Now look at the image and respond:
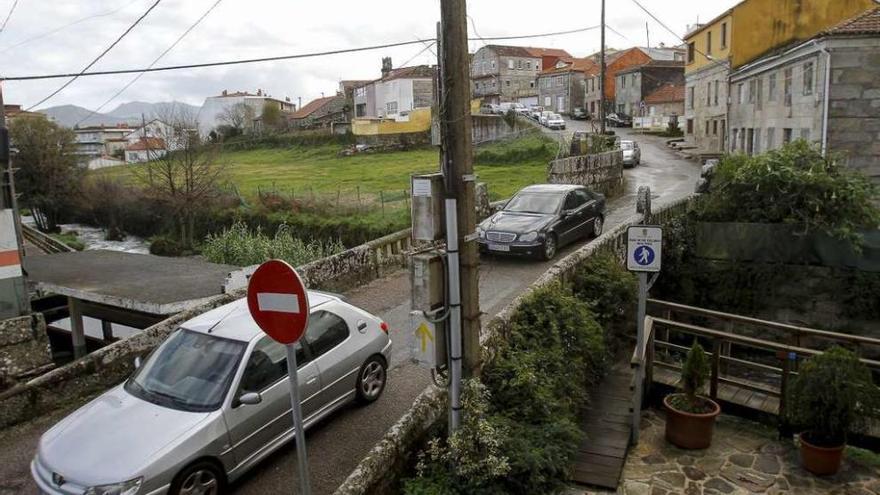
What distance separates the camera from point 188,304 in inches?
421

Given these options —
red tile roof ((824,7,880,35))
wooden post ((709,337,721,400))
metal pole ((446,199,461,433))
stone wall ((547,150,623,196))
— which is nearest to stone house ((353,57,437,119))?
stone wall ((547,150,623,196))

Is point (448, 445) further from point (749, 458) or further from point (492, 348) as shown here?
point (749, 458)

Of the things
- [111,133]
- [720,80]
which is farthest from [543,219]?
[111,133]

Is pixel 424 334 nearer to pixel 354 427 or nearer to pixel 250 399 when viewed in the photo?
pixel 250 399

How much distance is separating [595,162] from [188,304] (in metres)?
17.4

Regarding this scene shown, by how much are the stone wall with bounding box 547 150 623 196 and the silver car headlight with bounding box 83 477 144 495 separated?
60.5 ft

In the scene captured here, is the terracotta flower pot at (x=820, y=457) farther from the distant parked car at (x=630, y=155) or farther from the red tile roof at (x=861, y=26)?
the distant parked car at (x=630, y=155)

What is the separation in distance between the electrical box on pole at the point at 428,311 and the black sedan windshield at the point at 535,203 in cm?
979

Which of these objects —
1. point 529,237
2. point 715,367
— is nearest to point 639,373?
point 715,367

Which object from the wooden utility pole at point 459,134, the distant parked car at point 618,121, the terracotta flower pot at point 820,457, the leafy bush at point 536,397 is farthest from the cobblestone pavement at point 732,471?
the distant parked car at point 618,121

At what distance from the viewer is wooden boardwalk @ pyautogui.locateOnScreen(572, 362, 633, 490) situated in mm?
7387

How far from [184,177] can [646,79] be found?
44.4 meters

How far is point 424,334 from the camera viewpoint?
5.92 meters

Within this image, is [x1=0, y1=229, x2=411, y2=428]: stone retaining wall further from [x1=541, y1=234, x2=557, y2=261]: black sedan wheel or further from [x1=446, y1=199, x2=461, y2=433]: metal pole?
[x1=446, y1=199, x2=461, y2=433]: metal pole
